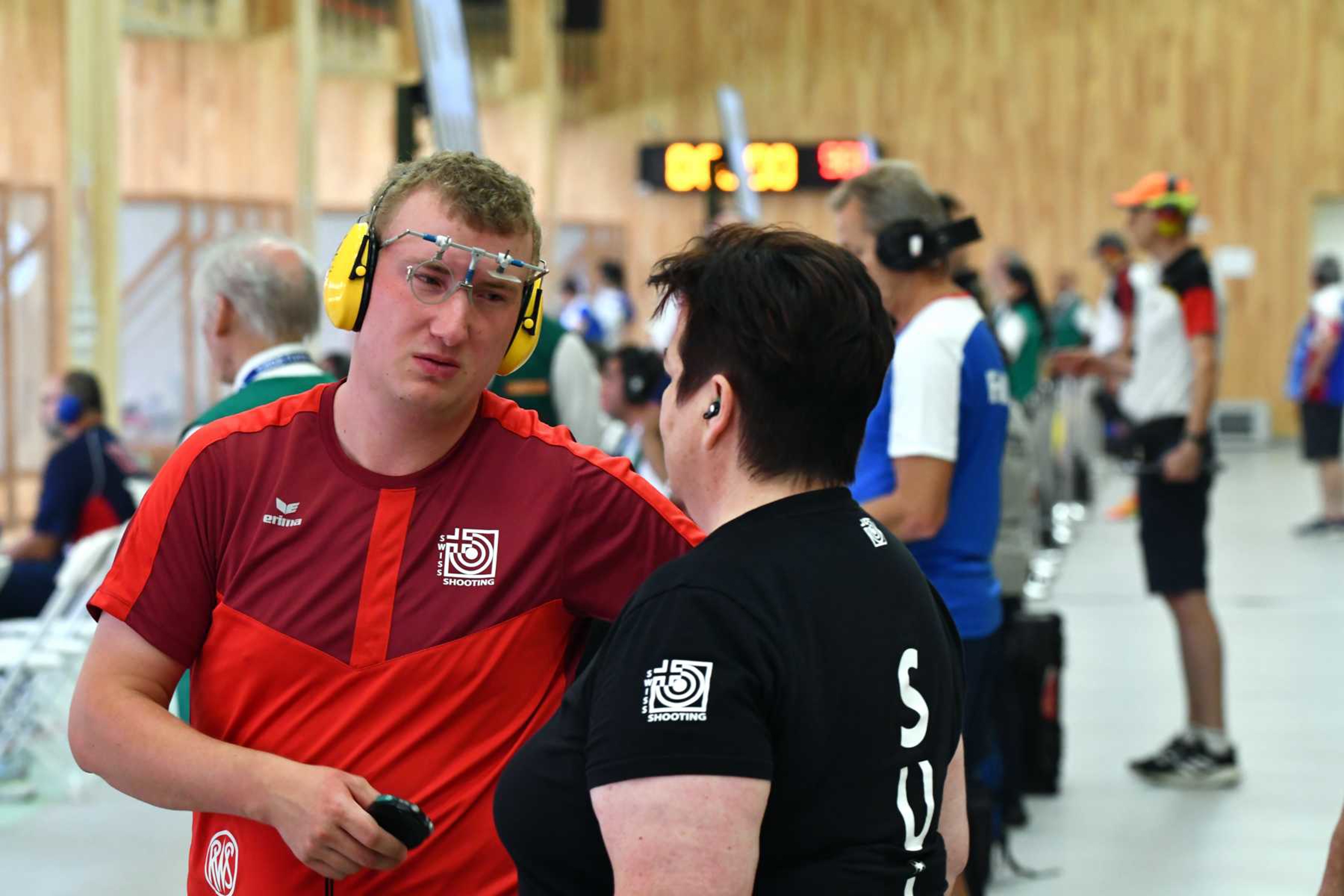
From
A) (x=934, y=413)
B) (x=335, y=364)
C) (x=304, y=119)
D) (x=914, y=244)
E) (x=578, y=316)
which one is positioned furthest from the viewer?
(x=578, y=316)

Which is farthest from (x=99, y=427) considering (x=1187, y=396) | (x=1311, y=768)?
(x=1311, y=768)

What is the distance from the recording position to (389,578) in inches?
65.7

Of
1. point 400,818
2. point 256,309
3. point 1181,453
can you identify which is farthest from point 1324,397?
point 400,818

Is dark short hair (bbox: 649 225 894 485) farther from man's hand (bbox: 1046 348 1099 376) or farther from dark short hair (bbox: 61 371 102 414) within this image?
dark short hair (bbox: 61 371 102 414)

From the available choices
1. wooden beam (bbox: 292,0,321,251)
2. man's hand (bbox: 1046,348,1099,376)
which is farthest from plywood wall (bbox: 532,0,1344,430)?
man's hand (bbox: 1046,348,1099,376)

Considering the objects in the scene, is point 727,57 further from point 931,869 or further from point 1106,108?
point 931,869

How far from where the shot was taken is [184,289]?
33.0ft

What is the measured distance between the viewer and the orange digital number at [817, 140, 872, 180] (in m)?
17.5

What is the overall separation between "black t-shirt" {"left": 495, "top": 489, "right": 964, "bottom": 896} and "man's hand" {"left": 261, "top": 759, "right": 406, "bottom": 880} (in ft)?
0.62

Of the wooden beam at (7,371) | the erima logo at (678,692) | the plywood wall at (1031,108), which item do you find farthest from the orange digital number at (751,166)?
the erima logo at (678,692)

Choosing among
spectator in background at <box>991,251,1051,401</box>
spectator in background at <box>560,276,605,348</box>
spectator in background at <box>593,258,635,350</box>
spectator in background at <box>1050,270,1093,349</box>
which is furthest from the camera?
spectator in background at <box>1050,270,1093,349</box>

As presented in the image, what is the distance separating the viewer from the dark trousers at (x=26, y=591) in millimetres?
5629

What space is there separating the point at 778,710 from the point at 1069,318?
45.5ft

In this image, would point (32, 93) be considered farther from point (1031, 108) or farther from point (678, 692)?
point (1031, 108)
